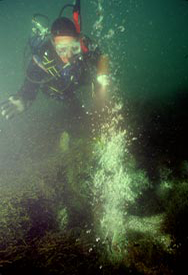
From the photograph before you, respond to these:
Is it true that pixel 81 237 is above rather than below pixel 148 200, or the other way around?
above

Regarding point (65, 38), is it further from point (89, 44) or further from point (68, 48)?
point (89, 44)

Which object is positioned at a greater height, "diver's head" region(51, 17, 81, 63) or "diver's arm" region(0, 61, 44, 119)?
"diver's head" region(51, 17, 81, 63)

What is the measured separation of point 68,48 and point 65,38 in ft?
0.73

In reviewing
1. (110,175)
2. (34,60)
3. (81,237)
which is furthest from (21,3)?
(81,237)

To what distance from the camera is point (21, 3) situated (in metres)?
23.7

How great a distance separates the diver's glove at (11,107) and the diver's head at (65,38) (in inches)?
58.7

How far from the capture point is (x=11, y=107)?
550 cm

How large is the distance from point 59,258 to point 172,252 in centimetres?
143

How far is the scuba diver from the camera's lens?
17.6 feet

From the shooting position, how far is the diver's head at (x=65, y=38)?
5.27 metres

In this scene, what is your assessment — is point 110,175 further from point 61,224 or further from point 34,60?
point 34,60

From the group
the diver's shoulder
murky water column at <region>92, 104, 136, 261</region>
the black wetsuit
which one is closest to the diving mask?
the black wetsuit

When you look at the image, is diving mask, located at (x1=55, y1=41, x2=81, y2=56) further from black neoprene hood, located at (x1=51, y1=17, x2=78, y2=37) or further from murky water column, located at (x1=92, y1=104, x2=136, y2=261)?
murky water column, located at (x1=92, y1=104, x2=136, y2=261)

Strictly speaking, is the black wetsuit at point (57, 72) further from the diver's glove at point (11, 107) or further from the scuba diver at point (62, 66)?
the diver's glove at point (11, 107)
